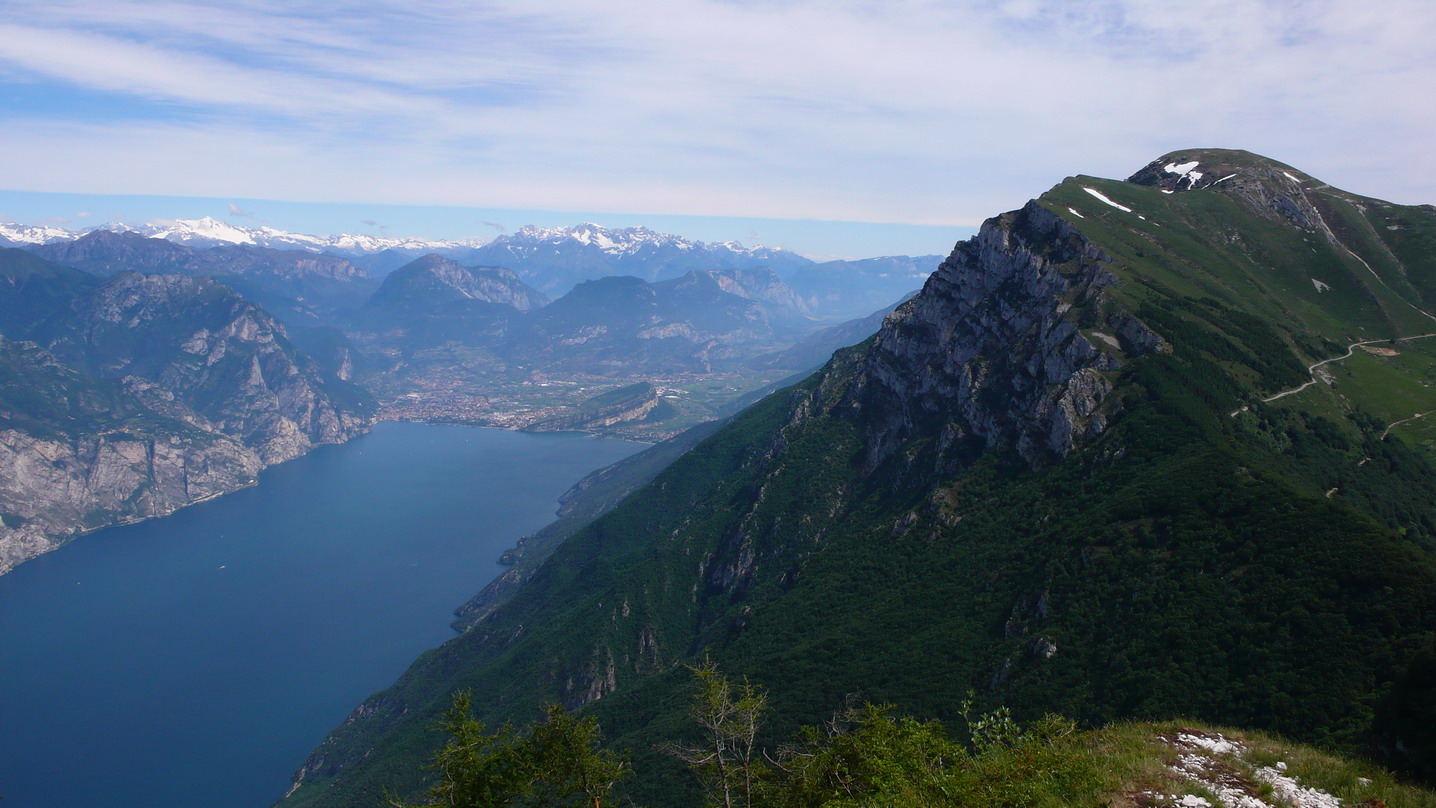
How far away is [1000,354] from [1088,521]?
5260 cm

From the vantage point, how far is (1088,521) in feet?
328

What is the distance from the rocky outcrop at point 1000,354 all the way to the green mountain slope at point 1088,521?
615 millimetres

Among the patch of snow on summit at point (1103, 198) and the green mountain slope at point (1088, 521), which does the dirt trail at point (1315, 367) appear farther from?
the patch of snow on summit at point (1103, 198)

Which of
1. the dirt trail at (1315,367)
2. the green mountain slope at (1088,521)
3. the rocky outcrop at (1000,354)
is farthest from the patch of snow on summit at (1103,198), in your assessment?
the dirt trail at (1315,367)

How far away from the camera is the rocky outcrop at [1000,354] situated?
121m

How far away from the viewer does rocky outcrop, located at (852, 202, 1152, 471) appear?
120812mm

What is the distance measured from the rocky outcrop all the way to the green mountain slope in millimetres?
615

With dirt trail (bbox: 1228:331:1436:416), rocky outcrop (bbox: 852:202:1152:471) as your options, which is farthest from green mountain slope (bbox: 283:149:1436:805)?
dirt trail (bbox: 1228:331:1436:416)

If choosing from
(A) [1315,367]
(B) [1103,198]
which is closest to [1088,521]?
(A) [1315,367]

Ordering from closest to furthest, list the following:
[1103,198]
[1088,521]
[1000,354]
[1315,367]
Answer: [1088,521] < [1315,367] < [1000,354] < [1103,198]

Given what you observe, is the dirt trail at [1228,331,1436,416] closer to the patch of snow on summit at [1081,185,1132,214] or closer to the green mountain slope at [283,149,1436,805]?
the green mountain slope at [283,149,1436,805]

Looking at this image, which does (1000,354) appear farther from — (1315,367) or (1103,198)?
(1103,198)

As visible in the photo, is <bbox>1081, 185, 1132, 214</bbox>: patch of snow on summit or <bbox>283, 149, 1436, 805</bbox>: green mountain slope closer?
<bbox>283, 149, 1436, 805</bbox>: green mountain slope

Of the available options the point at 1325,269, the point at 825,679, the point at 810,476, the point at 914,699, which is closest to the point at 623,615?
the point at 810,476
